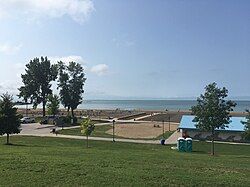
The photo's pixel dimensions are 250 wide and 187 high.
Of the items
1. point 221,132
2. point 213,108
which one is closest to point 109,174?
point 213,108

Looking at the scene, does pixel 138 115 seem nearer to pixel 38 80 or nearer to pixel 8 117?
pixel 38 80

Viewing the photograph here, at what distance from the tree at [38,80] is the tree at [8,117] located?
46.7 m

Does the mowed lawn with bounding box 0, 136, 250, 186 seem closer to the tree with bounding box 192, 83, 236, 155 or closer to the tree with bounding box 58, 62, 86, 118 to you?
the tree with bounding box 192, 83, 236, 155

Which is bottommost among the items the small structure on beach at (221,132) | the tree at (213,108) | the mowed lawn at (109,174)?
the small structure on beach at (221,132)

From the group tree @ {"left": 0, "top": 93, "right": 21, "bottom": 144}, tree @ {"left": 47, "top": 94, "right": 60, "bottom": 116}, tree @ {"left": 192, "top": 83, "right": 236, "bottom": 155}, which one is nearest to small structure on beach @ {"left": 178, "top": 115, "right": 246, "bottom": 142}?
tree @ {"left": 192, "top": 83, "right": 236, "bottom": 155}

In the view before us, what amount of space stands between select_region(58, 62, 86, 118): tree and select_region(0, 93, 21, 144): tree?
144 ft

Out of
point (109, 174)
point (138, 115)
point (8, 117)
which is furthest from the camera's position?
point (138, 115)

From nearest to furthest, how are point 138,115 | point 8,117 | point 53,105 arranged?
point 8,117 → point 53,105 → point 138,115

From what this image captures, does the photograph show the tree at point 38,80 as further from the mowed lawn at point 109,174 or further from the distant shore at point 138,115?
the mowed lawn at point 109,174

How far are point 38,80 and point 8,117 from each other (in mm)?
48470

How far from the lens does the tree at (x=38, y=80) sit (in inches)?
3401

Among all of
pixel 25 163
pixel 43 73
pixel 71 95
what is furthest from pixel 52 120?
pixel 25 163

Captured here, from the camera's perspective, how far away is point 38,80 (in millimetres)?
86625

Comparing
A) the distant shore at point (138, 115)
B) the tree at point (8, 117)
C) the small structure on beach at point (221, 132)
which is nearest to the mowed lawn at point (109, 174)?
Result: the tree at point (8, 117)
